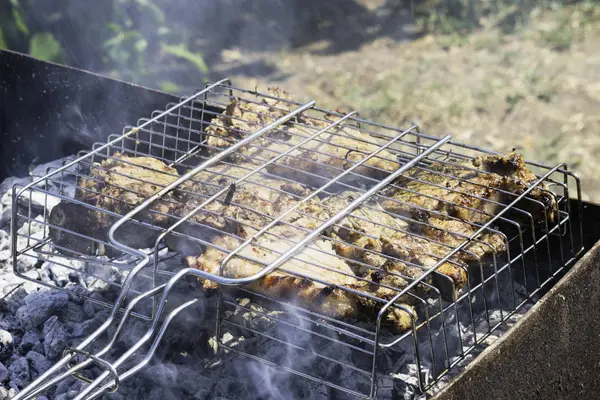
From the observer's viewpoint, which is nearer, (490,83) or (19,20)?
(19,20)

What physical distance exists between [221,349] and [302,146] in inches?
40.3

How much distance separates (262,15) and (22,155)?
18.7ft

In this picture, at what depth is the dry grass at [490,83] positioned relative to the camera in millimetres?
7031

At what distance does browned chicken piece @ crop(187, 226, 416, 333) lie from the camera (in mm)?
2584

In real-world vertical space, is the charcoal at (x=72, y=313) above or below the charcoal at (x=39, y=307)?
below

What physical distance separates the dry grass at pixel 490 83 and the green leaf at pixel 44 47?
2.59m

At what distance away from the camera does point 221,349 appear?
314 centimetres

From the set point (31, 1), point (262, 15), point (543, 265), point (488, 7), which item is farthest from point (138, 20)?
point (543, 265)

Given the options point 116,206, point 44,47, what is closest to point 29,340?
point 116,206

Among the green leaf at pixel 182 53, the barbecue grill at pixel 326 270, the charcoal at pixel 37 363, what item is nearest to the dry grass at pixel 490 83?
the green leaf at pixel 182 53

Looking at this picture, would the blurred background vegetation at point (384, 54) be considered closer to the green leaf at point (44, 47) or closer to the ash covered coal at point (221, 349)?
the green leaf at point (44, 47)

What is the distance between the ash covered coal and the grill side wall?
0.17 m

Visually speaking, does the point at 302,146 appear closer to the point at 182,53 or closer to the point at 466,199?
the point at 466,199

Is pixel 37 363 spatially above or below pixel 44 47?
below
